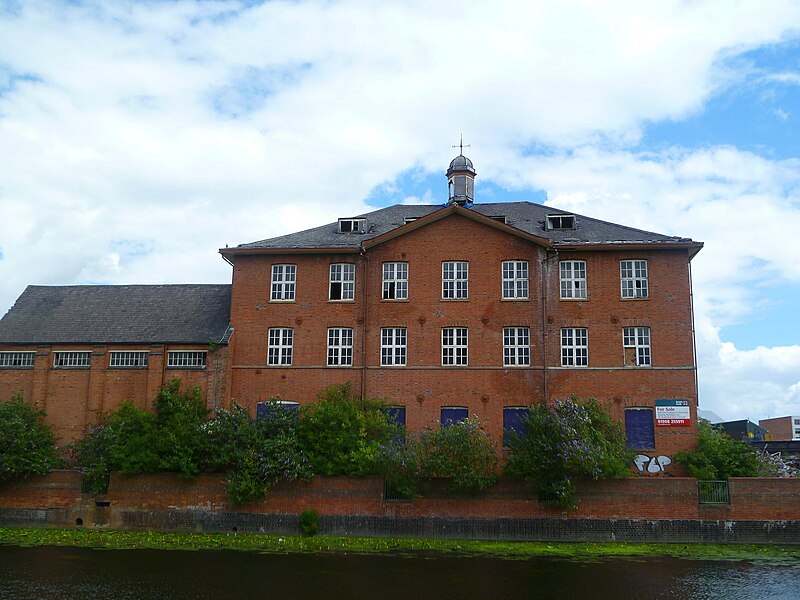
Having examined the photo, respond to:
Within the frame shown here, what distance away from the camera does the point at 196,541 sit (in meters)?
28.5

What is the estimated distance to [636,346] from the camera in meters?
35.3

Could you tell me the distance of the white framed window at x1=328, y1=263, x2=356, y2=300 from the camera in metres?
37.2

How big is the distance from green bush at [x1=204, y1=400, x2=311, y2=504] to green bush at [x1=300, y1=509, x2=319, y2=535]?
1413mm

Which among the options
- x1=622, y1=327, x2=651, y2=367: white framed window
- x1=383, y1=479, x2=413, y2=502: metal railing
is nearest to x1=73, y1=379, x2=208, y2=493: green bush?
x1=383, y1=479, x2=413, y2=502: metal railing

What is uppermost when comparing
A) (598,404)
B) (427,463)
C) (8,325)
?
(8,325)

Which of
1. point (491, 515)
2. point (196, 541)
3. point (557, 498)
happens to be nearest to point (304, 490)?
point (196, 541)

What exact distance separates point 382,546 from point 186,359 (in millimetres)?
14080

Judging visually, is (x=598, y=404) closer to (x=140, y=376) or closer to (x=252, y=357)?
(x=252, y=357)

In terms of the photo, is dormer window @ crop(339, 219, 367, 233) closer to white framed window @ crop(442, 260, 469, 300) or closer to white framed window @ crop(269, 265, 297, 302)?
white framed window @ crop(269, 265, 297, 302)

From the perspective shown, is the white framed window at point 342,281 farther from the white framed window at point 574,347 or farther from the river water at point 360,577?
the river water at point 360,577

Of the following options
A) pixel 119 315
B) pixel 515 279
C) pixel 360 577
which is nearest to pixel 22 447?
pixel 119 315

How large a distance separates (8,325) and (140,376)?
7879 mm

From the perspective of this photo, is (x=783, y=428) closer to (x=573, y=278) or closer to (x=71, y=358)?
(x=573, y=278)

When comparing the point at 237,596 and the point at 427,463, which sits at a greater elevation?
the point at 427,463
